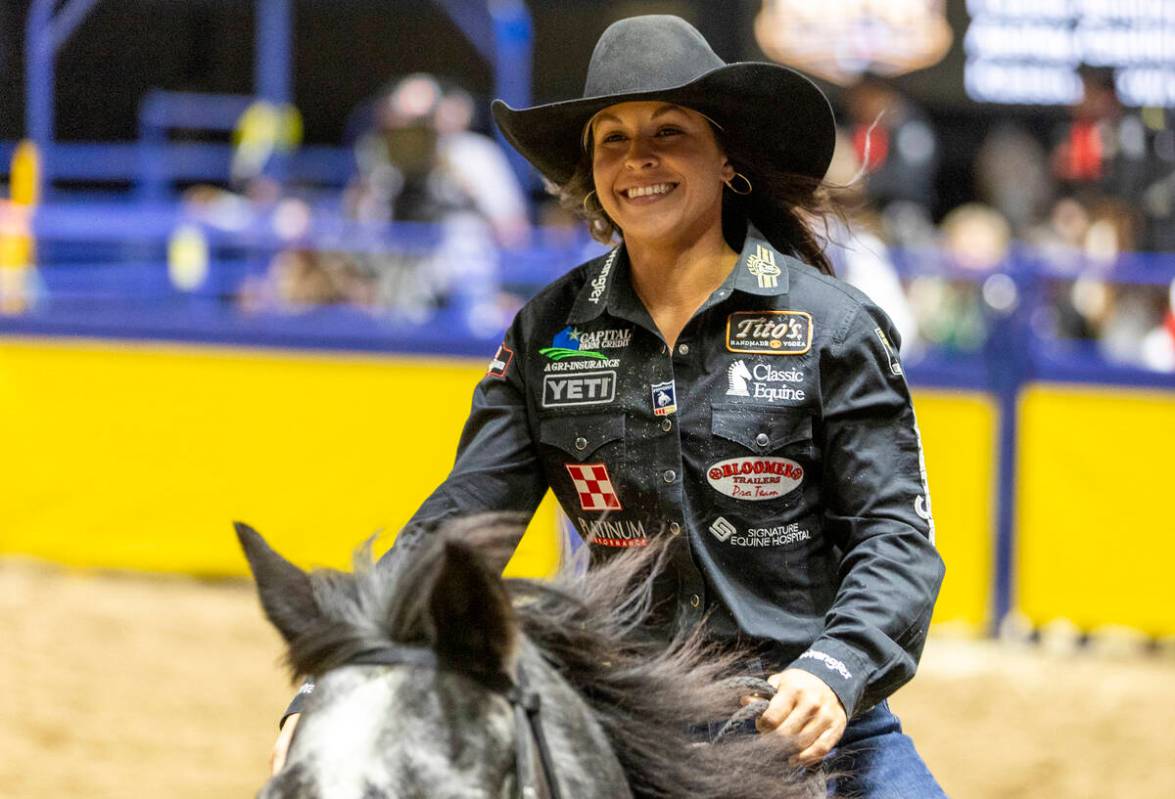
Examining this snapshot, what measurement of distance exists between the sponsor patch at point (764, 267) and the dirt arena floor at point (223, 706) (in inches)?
133

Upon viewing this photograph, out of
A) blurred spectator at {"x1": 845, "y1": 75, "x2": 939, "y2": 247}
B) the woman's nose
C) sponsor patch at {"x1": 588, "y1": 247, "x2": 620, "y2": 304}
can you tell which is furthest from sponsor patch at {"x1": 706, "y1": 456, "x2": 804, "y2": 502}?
blurred spectator at {"x1": 845, "y1": 75, "x2": 939, "y2": 247}

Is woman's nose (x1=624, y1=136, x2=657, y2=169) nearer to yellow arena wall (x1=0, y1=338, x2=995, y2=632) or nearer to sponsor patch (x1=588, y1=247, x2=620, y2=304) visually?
sponsor patch (x1=588, y1=247, x2=620, y2=304)

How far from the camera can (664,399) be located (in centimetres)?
230

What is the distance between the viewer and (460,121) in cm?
1061

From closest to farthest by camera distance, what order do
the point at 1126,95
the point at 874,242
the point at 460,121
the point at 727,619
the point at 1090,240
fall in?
the point at 727,619
the point at 874,242
the point at 1090,240
the point at 460,121
the point at 1126,95

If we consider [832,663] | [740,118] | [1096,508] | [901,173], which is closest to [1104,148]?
[901,173]

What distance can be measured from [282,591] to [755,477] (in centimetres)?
82

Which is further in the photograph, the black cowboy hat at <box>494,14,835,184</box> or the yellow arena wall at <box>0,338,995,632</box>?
the yellow arena wall at <box>0,338,995,632</box>

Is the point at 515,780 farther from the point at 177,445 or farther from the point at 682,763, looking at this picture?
the point at 177,445

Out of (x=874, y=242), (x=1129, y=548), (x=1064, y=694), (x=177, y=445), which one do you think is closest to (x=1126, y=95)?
(x=874, y=242)

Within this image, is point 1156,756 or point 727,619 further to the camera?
point 1156,756

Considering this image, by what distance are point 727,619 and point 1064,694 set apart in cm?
469

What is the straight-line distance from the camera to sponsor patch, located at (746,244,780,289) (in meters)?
2.33

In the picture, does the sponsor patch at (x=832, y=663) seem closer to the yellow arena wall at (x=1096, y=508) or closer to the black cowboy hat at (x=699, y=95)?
the black cowboy hat at (x=699, y=95)
